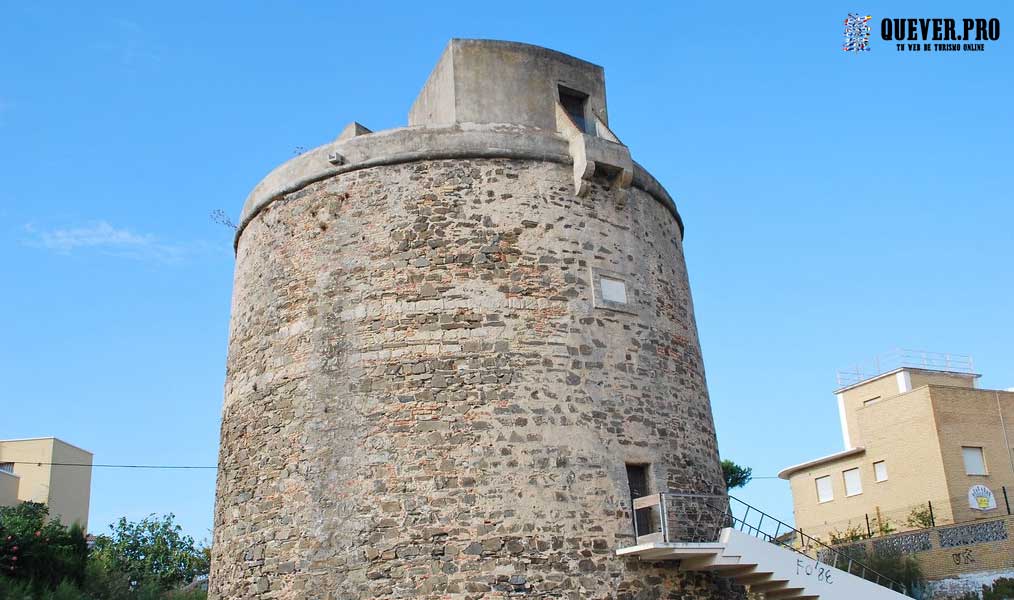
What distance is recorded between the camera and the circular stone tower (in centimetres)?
1118

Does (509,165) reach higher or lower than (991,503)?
higher

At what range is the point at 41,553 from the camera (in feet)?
58.5

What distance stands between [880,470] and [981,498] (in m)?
2.73

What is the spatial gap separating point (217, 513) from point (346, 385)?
3.10m

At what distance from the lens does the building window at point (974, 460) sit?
25328mm

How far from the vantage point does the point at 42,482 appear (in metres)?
31.7

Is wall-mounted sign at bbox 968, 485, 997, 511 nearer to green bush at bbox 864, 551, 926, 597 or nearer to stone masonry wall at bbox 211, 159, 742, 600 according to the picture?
green bush at bbox 864, 551, 926, 597

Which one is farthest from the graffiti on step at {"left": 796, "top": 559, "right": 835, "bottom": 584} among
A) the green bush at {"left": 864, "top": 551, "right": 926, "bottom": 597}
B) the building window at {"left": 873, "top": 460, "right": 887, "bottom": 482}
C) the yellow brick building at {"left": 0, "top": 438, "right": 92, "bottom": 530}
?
the yellow brick building at {"left": 0, "top": 438, "right": 92, "bottom": 530}

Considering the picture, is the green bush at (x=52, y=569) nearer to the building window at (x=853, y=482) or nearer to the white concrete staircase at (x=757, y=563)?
the white concrete staircase at (x=757, y=563)

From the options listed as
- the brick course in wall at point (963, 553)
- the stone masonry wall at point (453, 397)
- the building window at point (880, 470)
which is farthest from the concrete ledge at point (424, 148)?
the building window at point (880, 470)

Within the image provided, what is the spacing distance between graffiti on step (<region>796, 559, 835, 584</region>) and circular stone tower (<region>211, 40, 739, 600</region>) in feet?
3.71

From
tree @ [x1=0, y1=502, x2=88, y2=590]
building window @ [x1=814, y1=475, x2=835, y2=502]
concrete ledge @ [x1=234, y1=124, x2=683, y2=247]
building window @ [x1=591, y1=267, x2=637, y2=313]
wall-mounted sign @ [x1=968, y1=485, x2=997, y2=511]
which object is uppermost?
concrete ledge @ [x1=234, y1=124, x2=683, y2=247]

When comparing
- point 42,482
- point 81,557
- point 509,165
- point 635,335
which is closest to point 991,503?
point 635,335

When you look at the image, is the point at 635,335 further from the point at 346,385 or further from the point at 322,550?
the point at 322,550
